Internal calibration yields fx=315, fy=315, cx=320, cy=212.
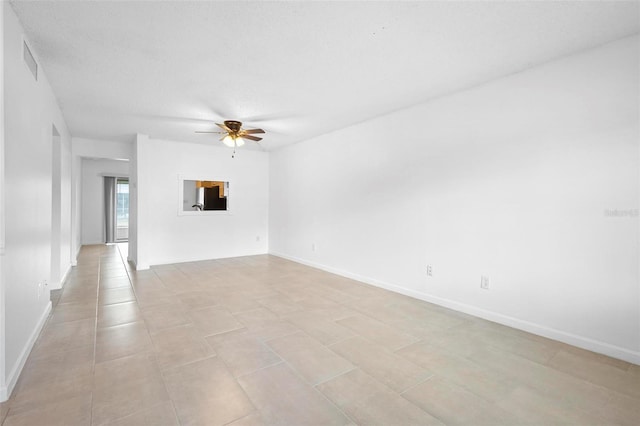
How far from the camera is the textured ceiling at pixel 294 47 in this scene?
6.77 feet

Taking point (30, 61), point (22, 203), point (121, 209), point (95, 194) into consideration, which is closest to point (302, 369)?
point (22, 203)

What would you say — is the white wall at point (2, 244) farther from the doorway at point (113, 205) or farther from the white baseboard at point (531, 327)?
the doorway at point (113, 205)

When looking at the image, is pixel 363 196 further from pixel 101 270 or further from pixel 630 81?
pixel 101 270

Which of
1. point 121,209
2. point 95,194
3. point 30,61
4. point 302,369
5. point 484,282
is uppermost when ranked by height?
point 30,61

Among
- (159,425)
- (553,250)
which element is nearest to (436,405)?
(159,425)

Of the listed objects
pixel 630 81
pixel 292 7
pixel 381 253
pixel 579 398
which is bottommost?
pixel 579 398

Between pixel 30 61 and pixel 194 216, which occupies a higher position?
pixel 30 61

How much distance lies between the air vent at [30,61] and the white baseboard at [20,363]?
2.14 metres

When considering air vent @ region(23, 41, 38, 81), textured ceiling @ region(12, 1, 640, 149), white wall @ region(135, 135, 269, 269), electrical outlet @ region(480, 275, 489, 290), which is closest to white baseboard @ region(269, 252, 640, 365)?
electrical outlet @ region(480, 275, 489, 290)

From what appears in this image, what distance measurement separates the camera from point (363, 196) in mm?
4754

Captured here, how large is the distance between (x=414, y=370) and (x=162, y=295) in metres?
3.25

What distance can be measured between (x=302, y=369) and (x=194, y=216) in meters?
4.98

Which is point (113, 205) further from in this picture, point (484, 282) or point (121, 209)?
point (484, 282)

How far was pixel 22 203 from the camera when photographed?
2279mm
